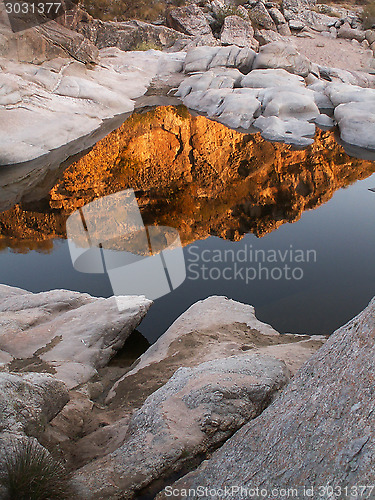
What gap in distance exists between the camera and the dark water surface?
5547 mm

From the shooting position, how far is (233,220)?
7.61 m

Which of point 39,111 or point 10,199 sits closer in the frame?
point 10,199

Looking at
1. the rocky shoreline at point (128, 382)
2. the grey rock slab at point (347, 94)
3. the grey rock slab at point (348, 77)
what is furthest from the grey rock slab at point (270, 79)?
the rocky shoreline at point (128, 382)

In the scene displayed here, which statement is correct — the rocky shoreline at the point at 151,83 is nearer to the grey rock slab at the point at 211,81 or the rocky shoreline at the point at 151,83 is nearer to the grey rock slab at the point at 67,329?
the grey rock slab at the point at 211,81

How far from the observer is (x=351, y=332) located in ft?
7.15

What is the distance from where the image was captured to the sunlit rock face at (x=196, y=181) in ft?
24.7

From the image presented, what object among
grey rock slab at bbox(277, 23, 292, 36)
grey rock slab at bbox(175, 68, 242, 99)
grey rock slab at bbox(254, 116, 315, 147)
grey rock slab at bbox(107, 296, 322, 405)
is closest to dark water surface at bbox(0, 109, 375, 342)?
grey rock slab at bbox(254, 116, 315, 147)

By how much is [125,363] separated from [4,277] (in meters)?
2.75

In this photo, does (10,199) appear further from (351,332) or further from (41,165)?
(351,332)

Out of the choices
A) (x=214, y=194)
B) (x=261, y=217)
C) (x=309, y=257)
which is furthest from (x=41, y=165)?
(x=309, y=257)

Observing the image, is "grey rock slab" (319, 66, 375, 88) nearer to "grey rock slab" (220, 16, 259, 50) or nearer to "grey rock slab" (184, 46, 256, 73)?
"grey rock slab" (184, 46, 256, 73)

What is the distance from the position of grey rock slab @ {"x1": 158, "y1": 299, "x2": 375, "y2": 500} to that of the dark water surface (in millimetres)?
2661

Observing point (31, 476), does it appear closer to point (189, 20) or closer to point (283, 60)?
point (283, 60)

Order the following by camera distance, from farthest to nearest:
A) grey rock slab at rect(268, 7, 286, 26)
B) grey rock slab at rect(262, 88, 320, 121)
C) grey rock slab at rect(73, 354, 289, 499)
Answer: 1. grey rock slab at rect(268, 7, 286, 26)
2. grey rock slab at rect(262, 88, 320, 121)
3. grey rock slab at rect(73, 354, 289, 499)
